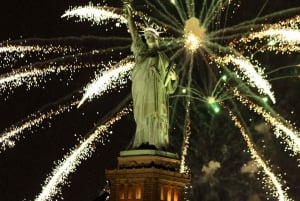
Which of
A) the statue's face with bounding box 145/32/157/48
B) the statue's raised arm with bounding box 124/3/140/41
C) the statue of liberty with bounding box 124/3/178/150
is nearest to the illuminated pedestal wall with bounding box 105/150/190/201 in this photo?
the statue of liberty with bounding box 124/3/178/150

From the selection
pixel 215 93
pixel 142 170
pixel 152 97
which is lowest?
pixel 142 170

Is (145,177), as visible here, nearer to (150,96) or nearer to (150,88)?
(150,96)

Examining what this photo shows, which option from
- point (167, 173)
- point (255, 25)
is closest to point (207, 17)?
point (255, 25)

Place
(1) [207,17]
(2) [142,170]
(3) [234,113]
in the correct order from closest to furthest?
1. (2) [142,170]
2. (1) [207,17]
3. (3) [234,113]

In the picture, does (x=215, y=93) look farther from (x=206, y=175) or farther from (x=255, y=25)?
(x=206, y=175)

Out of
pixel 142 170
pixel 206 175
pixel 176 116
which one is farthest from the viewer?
pixel 206 175

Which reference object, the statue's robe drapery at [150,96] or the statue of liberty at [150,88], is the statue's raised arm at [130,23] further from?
the statue's robe drapery at [150,96]

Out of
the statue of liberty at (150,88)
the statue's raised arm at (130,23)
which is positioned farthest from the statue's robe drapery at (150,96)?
the statue's raised arm at (130,23)
